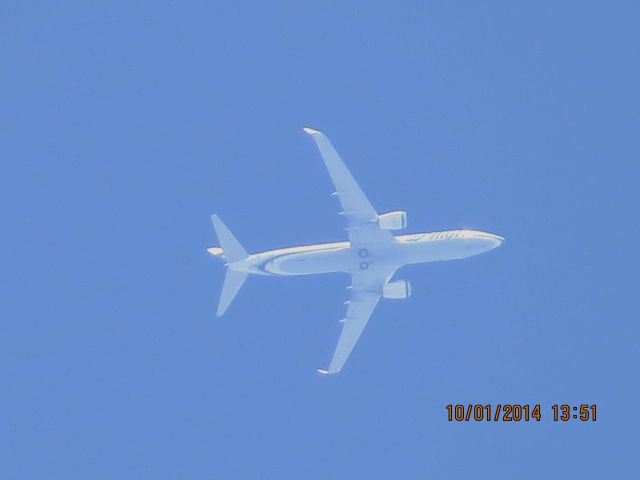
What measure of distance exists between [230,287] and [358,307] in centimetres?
960

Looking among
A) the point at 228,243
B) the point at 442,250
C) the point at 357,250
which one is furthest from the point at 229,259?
the point at 442,250

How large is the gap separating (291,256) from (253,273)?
137 inches

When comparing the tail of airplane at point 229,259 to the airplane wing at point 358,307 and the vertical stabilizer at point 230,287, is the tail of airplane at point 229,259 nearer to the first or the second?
the vertical stabilizer at point 230,287

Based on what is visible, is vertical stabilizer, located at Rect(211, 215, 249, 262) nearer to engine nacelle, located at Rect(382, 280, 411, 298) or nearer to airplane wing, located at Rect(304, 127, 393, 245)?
airplane wing, located at Rect(304, 127, 393, 245)

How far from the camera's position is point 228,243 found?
98688 millimetres

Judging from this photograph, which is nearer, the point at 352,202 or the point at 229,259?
the point at 352,202

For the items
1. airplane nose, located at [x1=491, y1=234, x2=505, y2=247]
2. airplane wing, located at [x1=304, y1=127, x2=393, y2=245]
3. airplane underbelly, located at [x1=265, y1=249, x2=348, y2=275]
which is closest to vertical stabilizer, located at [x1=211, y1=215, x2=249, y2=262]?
airplane underbelly, located at [x1=265, y1=249, x2=348, y2=275]

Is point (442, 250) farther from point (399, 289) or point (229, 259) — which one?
point (229, 259)

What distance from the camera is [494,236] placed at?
97.8m

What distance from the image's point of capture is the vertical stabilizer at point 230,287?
323 ft

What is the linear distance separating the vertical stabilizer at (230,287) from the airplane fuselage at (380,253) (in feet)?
5.48

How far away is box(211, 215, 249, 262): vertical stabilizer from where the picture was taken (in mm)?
98562

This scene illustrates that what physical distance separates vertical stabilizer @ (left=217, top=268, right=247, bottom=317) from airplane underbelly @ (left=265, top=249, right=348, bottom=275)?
2.58 m

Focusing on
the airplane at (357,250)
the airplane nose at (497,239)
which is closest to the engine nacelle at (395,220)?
the airplane at (357,250)
